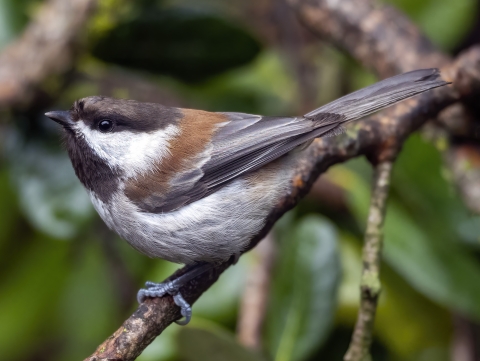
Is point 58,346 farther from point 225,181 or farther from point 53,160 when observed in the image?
point 225,181

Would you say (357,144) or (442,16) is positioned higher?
(442,16)

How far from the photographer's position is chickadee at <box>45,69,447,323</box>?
1.87 m

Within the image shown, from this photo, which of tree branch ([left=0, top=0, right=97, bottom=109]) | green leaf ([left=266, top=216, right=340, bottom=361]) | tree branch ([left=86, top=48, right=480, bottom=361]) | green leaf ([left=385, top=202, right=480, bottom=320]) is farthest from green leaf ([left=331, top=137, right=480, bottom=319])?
tree branch ([left=0, top=0, right=97, bottom=109])

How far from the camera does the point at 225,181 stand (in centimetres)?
194

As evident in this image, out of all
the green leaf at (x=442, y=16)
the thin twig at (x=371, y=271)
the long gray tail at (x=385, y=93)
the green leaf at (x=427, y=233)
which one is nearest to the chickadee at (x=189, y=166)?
the long gray tail at (x=385, y=93)

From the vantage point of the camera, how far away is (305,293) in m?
2.24

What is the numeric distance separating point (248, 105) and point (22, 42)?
4.00ft

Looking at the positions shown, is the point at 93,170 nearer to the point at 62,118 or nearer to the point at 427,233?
the point at 62,118

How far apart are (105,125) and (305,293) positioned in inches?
39.2

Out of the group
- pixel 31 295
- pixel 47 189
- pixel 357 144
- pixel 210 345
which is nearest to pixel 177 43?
pixel 47 189

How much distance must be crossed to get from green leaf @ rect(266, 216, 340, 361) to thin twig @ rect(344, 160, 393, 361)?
0.37 metres

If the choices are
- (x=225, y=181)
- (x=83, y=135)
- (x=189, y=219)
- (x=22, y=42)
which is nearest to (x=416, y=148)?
(x=225, y=181)

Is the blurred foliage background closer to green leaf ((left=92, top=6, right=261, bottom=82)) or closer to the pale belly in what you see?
green leaf ((left=92, top=6, right=261, bottom=82))

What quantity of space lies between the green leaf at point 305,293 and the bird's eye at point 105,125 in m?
0.88
